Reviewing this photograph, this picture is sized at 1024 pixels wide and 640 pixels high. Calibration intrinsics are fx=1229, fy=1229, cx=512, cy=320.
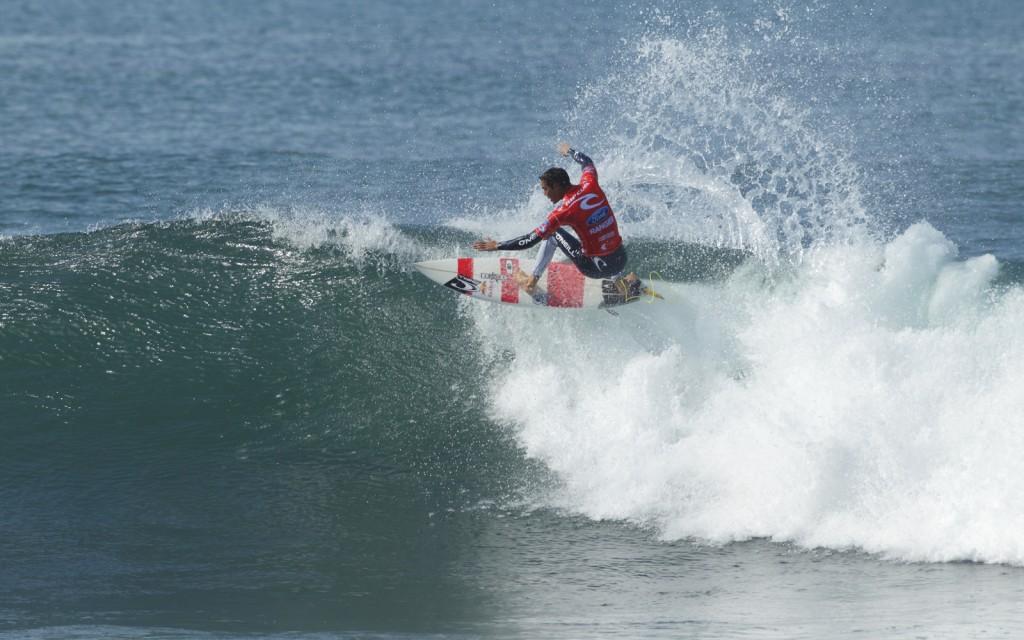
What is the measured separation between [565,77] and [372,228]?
53.4 feet

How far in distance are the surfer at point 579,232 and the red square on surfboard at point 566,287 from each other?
206mm

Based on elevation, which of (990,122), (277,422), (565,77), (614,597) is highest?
(565,77)

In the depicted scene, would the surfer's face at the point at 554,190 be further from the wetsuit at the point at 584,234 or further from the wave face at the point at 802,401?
the wave face at the point at 802,401

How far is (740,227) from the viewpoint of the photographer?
16.0 meters

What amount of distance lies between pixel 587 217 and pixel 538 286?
123 cm

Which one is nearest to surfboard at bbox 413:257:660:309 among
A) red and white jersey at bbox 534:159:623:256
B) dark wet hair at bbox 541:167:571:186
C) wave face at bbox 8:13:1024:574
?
wave face at bbox 8:13:1024:574

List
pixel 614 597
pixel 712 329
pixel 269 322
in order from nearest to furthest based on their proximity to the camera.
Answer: pixel 614 597, pixel 712 329, pixel 269 322

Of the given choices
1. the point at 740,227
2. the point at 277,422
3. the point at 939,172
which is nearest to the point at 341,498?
the point at 277,422

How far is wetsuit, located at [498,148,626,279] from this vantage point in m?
11.9

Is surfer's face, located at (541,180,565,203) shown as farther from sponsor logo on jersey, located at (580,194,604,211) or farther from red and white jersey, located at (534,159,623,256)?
sponsor logo on jersey, located at (580,194,604,211)

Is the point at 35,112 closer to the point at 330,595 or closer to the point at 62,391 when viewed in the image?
the point at 62,391

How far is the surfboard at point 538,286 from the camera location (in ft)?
42.0

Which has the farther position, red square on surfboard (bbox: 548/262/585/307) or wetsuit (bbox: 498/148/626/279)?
red square on surfboard (bbox: 548/262/585/307)

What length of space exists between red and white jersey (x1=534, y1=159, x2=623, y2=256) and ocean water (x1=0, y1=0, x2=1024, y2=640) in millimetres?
1206
